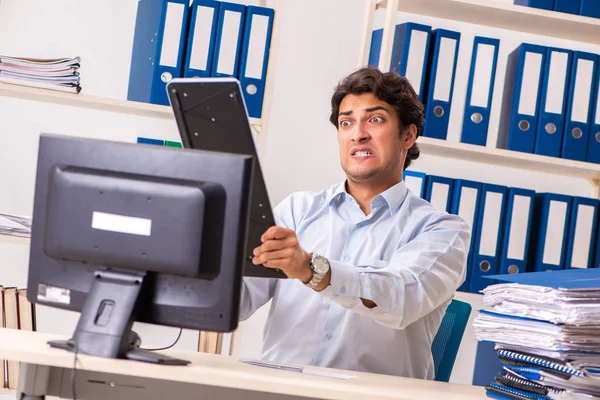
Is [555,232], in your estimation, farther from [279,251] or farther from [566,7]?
[279,251]

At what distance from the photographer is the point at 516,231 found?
2.83 meters

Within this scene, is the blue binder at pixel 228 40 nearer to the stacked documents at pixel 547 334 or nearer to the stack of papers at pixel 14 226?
the stack of papers at pixel 14 226

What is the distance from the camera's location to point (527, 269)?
2.85 meters

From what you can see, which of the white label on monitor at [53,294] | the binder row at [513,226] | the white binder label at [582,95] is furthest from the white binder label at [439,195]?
the white label on monitor at [53,294]

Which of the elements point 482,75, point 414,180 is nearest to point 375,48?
point 482,75

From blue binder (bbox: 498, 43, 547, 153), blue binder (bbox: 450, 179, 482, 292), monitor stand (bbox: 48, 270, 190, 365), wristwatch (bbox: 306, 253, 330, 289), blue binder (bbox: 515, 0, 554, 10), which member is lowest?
monitor stand (bbox: 48, 270, 190, 365)

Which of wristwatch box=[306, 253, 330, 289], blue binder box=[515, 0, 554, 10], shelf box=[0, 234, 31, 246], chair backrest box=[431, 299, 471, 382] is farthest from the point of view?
blue binder box=[515, 0, 554, 10]

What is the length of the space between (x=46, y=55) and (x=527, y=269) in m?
1.86

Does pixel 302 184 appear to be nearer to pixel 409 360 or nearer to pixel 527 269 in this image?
pixel 527 269

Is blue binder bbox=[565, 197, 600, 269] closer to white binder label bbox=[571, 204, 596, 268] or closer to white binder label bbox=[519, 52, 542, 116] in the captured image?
white binder label bbox=[571, 204, 596, 268]

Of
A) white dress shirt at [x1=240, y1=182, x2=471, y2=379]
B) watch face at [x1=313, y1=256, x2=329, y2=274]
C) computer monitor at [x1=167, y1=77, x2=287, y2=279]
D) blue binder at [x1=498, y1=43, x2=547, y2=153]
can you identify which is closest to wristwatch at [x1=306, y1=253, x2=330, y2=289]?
watch face at [x1=313, y1=256, x2=329, y2=274]

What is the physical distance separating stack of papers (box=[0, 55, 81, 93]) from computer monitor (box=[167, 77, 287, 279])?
1.09 metres

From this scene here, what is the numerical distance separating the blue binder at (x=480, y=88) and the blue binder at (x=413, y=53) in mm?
160

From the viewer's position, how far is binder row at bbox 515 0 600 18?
2.88 meters
